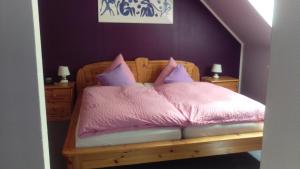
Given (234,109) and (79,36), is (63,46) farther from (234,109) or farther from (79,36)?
(234,109)

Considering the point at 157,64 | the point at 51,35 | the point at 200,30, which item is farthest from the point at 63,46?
the point at 200,30

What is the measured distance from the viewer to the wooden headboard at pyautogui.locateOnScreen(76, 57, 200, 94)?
4.16m

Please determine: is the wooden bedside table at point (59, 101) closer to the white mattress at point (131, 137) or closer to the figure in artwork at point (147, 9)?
the figure in artwork at point (147, 9)

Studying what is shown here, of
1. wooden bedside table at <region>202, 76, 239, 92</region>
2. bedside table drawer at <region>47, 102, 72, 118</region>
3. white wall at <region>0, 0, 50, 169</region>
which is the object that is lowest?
bedside table drawer at <region>47, 102, 72, 118</region>

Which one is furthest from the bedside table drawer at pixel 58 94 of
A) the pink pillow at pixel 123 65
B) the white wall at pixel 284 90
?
the white wall at pixel 284 90

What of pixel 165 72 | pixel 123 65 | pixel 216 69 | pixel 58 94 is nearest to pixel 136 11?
pixel 123 65

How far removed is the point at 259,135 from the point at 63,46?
3.08 meters

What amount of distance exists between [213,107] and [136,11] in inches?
89.2

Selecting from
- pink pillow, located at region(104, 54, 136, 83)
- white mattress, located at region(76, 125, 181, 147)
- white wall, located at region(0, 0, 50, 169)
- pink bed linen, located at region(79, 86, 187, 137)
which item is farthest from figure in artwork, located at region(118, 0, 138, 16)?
white wall, located at region(0, 0, 50, 169)

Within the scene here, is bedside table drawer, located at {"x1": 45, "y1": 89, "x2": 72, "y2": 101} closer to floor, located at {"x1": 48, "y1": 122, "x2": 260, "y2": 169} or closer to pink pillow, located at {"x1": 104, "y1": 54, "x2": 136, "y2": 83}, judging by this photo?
pink pillow, located at {"x1": 104, "y1": 54, "x2": 136, "y2": 83}

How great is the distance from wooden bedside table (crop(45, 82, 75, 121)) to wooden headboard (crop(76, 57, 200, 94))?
260 millimetres

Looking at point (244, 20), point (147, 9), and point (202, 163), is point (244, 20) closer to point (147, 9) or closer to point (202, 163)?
point (147, 9)

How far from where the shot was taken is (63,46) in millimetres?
4098

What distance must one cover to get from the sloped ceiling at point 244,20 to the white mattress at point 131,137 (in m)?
2.23
